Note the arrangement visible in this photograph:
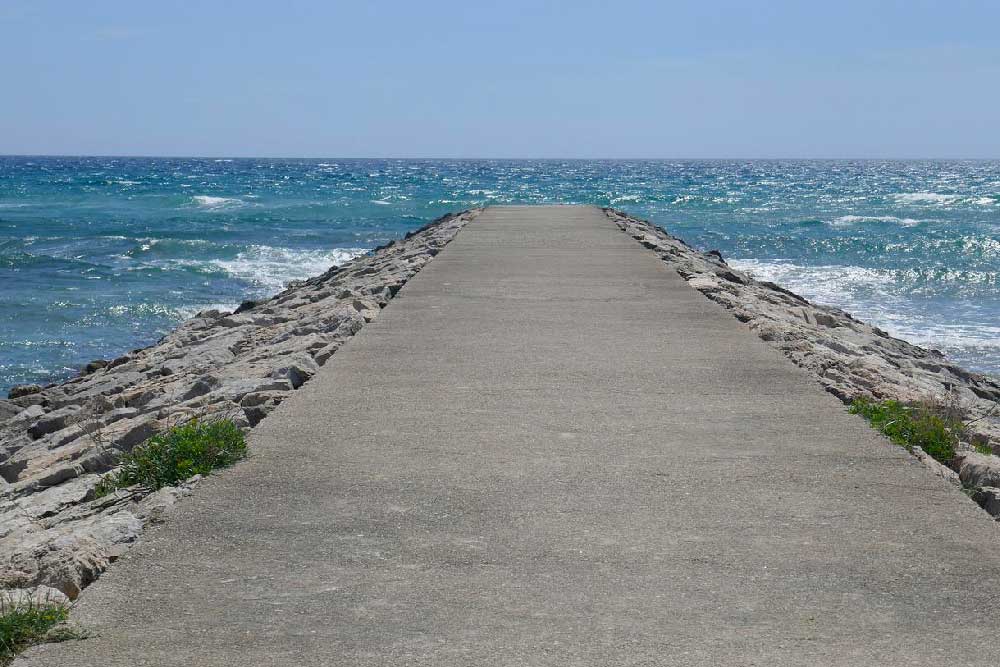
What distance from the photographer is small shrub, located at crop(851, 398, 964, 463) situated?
4.79 meters

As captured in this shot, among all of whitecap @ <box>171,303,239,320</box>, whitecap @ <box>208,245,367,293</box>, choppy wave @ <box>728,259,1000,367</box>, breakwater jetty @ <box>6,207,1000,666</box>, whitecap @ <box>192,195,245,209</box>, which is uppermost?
breakwater jetty @ <box>6,207,1000,666</box>

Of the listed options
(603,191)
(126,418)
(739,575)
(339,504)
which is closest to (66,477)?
(126,418)

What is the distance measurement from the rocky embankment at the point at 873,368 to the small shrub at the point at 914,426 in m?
0.08

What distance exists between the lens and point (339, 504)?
393 cm

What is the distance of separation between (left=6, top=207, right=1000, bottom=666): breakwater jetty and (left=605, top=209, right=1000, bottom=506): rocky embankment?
0.61 feet

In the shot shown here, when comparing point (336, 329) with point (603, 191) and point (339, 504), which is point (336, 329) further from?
point (603, 191)

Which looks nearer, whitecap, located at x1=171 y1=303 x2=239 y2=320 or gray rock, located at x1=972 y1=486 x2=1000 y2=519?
gray rock, located at x1=972 y1=486 x2=1000 y2=519

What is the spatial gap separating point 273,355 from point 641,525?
4586 mm

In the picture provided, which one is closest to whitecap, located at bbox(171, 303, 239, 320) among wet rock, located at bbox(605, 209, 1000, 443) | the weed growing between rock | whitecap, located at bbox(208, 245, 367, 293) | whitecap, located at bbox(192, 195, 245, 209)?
whitecap, located at bbox(208, 245, 367, 293)

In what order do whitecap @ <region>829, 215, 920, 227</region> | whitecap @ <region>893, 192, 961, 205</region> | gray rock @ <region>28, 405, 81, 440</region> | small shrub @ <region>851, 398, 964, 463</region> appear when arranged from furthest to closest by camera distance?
whitecap @ <region>893, 192, 961, 205</region>
whitecap @ <region>829, 215, 920, 227</region>
gray rock @ <region>28, 405, 81, 440</region>
small shrub @ <region>851, 398, 964, 463</region>

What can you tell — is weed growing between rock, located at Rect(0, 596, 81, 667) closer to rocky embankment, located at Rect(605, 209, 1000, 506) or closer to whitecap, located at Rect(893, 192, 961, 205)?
rocky embankment, located at Rect(605, 209, 1000, 506)

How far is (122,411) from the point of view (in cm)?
709

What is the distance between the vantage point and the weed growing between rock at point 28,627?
2856 millimetres

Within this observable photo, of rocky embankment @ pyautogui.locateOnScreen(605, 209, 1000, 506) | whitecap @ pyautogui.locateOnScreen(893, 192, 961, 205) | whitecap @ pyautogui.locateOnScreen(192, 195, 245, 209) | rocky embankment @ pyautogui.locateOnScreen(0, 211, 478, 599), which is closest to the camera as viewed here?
rocky embankment @ pyautogui.locateOnScreen(0, 211, 478, 599)
